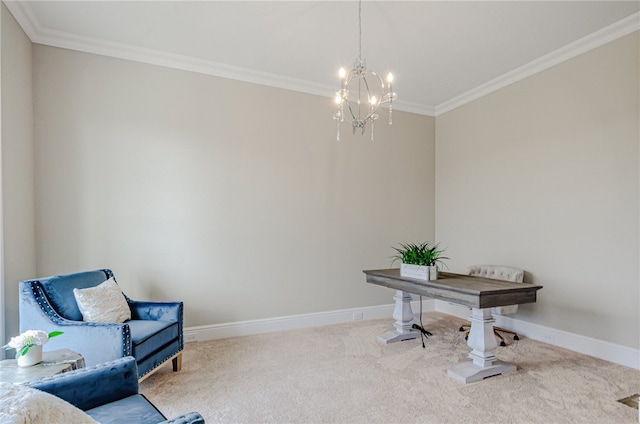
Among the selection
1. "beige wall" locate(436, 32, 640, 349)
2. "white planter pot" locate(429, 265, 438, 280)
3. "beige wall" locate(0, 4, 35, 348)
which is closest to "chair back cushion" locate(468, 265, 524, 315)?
"beige wall" locate(436, 32, 640, 349)

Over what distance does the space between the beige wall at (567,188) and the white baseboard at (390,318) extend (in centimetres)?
8

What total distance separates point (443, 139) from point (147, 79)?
3.94 metres

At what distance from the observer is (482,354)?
2873mm

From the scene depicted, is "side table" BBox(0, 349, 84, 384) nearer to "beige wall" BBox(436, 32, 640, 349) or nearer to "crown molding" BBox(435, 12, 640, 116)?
"beige wall" BBox(436, 32, 640, 349)

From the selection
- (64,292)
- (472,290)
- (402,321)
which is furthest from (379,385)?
(64,292)

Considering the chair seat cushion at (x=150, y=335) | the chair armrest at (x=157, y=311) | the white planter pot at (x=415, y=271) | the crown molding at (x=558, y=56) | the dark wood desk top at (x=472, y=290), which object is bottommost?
the chair seat cushion at (x=150, y=335)

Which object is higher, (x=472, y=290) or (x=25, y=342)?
(x=472, y=290)

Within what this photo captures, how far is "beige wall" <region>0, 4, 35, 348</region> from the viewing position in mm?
2666

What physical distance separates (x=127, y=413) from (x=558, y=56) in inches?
181

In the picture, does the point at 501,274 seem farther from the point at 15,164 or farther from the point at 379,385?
the point at 15,164

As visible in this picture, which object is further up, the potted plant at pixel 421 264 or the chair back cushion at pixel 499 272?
the potted plant at pixel 421 264

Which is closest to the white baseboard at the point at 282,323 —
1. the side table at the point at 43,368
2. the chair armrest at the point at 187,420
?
the side table at the point at 43,368

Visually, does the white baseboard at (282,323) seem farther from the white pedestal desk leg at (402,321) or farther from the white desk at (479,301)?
the white desk at (479,301)

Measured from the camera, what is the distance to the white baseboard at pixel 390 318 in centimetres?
316
